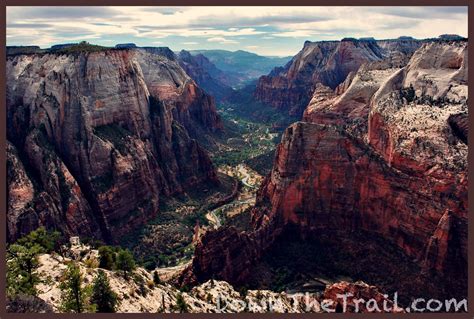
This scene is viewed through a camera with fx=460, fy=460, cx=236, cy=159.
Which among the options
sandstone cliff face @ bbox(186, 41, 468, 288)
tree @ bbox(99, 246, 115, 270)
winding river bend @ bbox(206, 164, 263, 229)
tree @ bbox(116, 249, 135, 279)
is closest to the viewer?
tree @ bbox(116, 249, 135, 279)

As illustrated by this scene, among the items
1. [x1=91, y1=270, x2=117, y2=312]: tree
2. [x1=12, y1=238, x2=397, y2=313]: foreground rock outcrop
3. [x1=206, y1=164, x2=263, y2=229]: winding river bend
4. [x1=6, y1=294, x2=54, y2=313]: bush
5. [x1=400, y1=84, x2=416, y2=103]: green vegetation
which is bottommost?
[x1=206, y1=164, x2=263, y2=229]: winding river bend


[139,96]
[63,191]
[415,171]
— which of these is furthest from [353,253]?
[139,96]

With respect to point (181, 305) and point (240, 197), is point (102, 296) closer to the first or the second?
point (181, 305)

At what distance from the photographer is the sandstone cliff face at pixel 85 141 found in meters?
96.8

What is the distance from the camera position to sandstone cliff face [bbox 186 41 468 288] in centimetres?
7319

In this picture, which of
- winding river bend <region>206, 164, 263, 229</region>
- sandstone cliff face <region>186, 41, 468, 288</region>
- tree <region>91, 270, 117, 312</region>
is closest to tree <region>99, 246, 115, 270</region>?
tree <region>91, 270, 117, 312</region>

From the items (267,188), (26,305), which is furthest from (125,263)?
(267,188)

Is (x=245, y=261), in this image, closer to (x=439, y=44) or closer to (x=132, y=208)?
(x=132, y=208)

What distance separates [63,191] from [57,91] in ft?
81.7

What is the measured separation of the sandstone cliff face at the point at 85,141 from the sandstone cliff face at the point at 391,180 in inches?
1284

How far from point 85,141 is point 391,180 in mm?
67117

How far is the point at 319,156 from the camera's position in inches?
3403

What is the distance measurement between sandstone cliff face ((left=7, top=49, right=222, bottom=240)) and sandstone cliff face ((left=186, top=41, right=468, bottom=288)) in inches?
1284

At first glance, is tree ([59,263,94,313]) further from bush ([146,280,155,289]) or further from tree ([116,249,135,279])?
bush ([146,280,155,289])
